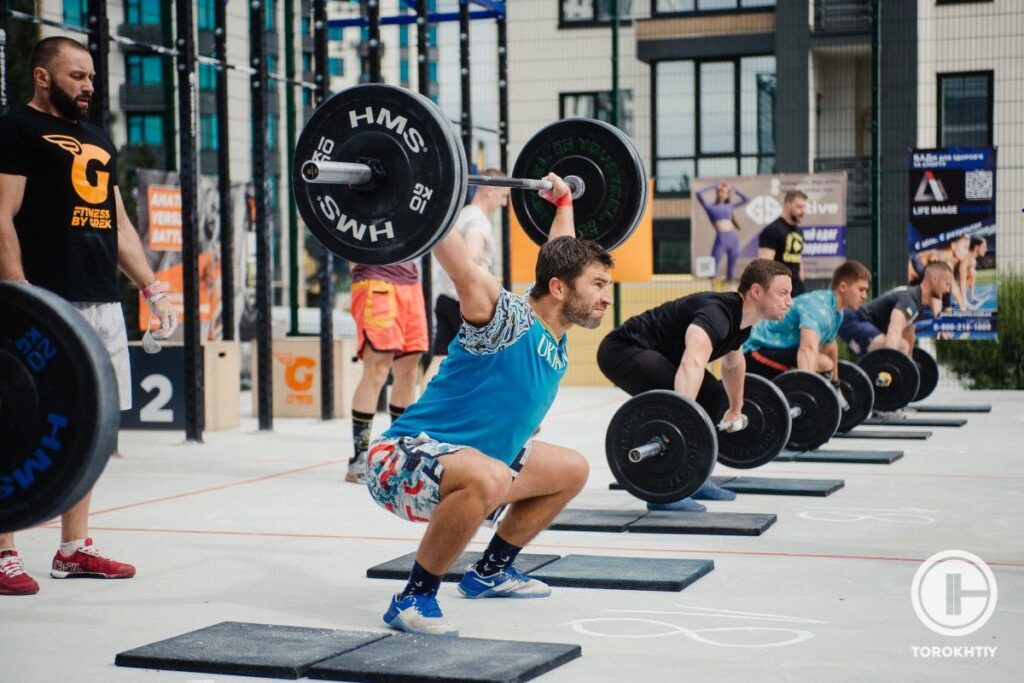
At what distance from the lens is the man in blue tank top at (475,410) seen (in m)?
2.76

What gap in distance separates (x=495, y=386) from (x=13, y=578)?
1325 mm

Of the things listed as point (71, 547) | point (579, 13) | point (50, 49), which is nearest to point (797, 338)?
point (71, 547)

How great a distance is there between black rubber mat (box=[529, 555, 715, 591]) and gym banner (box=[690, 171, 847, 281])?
6340mm

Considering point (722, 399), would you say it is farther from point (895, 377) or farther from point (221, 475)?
point (895, 377)

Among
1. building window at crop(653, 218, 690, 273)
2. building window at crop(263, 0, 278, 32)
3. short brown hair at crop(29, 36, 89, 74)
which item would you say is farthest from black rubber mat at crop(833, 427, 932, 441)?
building window at crop(653, 218, 690, 273)

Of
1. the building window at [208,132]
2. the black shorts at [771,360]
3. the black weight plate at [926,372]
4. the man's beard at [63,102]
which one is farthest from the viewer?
the building window at [208,132]

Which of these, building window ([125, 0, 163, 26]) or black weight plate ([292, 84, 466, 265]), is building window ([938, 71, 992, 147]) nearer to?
building window ([125, 0, 163, 26])

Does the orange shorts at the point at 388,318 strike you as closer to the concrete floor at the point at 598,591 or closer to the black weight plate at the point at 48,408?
the concrete floor at the point at 598,591

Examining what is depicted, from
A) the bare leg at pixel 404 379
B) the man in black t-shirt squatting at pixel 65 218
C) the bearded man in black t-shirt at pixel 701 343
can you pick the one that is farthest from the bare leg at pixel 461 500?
the bare leg at pixel 404 379

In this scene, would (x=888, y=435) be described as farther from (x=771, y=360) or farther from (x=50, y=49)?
(x=50, y=49)

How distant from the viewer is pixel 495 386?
9.32 feet

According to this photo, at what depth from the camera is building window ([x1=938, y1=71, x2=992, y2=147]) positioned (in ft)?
39.7

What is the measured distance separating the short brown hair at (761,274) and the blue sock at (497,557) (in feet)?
5.02

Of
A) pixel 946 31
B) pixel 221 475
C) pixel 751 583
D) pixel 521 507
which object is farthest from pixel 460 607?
pixel 946 31
